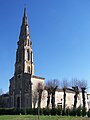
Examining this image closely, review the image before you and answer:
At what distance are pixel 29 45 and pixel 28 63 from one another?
274 inches

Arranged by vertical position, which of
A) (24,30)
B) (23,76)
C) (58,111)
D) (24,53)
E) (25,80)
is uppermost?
(24,30)

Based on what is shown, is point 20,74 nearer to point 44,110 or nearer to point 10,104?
point 10,104

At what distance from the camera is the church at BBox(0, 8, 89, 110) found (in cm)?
8170

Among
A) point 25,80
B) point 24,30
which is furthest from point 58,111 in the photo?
point 24,30

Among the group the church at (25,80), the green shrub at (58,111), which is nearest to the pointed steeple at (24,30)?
the church at (25,80)

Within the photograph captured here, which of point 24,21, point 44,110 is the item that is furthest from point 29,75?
point 44,110

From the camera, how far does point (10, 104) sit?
87.1 meters

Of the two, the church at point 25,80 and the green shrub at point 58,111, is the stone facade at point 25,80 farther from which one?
the green shrub at point 58,111

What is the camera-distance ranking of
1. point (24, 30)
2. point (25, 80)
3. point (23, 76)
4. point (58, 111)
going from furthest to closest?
point (24, 30), point (23, 76), point (25, 80), point (58, 111)

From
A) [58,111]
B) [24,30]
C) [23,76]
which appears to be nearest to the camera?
[58,111]

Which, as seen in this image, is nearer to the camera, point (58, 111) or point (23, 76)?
point (58, 111)

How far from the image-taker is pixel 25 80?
8394 cm

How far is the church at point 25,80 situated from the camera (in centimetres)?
8170

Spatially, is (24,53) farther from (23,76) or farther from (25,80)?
(25,80)
